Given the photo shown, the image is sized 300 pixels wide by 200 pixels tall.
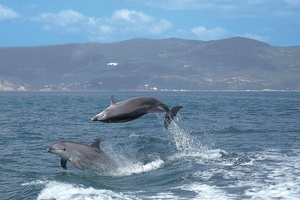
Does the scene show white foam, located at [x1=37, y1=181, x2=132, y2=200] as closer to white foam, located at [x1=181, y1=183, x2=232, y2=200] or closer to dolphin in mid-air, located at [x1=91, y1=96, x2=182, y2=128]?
white foam, located at [x1=181, y1=183, x2=232, y2=200]

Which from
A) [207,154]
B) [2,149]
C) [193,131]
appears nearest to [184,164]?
[207,154]

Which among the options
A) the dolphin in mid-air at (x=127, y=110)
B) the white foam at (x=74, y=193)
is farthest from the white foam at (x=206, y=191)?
the dolphin in mid-air at (x=127, y=110)

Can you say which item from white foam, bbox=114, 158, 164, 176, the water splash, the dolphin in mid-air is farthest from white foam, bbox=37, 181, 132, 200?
the water splash

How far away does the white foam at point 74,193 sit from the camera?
18.3 m

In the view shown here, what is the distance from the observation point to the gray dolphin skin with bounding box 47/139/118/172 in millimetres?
21781

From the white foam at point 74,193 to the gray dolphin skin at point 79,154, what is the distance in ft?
4.93

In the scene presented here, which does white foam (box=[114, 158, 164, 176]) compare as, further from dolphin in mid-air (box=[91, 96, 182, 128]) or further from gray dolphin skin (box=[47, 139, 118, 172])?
dolphin in mid-air (box=[91, 96, 182, 128])

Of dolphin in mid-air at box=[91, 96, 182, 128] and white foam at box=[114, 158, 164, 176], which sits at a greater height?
dolphin in mid-air at box=[91, 96, 182, 128]

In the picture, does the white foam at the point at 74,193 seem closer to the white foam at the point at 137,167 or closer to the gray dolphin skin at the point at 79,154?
the gray dolphin skin at the point at 79,154

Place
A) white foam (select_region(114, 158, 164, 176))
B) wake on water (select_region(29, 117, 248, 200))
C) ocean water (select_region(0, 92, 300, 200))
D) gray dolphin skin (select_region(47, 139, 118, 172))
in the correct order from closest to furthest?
wake on water (select_region(29, 117, 248, 200)) → ocean water (select_region(0, 92, 300, 200)) → gray dolphin skin (select_region(47, 139, 118, 172)) → white foam (select_region(114, 158, 164, 176))

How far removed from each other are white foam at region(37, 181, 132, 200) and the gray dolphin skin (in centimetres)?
150

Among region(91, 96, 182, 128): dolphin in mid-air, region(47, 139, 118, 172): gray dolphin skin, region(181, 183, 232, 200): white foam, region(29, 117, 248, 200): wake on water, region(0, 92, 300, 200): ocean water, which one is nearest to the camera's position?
region(91, 96, 182, 128): dolphin in mid-air

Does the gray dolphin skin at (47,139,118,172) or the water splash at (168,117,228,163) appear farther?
the water splash at (168,117,228,163)

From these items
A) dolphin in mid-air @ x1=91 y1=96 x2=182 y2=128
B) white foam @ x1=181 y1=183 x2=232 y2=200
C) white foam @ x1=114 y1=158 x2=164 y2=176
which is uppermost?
dolphin in mid-air @ x1=91 y1=96 x2=182 y2=128
